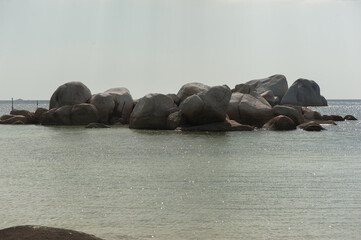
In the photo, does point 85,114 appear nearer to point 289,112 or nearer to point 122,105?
point 122,105

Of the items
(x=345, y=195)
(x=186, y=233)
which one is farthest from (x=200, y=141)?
(x=186, y=233)

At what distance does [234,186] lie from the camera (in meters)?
16.0

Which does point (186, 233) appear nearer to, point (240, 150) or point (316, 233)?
point (316, 233)

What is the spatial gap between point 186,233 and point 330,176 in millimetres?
8925

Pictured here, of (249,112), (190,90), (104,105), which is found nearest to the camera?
(249,112)

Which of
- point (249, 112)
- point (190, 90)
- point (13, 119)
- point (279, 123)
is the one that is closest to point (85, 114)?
point (190, 90)

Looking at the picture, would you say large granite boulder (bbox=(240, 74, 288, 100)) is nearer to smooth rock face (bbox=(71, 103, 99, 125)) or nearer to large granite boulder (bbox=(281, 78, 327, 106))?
large granite boulder (bbox=(281, 78, 327, 106))

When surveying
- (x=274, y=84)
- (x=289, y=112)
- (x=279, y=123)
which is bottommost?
(x=279, y=123)

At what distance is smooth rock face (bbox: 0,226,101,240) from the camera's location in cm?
759

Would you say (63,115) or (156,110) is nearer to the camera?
(156,110)

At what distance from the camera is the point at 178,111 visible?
40.5 metres

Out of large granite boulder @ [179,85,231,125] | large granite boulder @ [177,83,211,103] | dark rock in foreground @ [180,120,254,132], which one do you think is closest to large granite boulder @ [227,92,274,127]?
dark rock in foreground @ [180,120,254,132]

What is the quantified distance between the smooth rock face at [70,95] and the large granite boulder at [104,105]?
1.21 meters

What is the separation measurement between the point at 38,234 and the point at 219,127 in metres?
31.4
